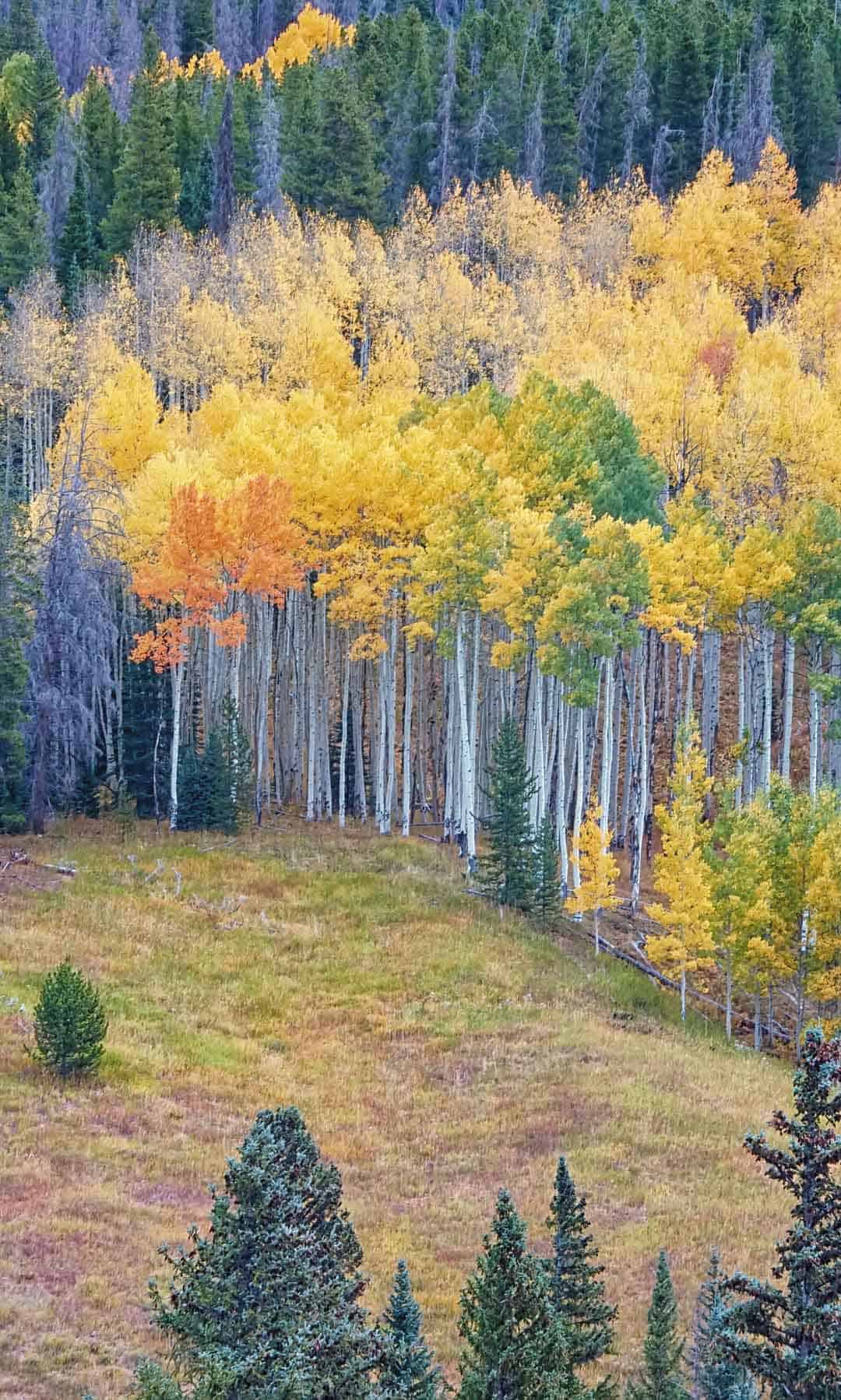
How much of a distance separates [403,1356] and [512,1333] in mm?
1032

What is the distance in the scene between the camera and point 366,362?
70562mm

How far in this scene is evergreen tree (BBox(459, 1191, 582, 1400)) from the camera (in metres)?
14.9

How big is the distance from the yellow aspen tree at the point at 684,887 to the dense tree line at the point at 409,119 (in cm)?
4558

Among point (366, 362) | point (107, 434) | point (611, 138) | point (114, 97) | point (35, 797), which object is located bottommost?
point (35, 797)

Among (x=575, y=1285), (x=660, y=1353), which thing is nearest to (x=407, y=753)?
(x=575, y=1285)

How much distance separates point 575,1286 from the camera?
17.8 m

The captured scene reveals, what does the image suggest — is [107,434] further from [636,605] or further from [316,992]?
[316,992]

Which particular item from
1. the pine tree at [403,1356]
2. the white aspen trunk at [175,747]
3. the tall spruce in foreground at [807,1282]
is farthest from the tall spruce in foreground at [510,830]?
the tall spruce in foreground at [807,1282]

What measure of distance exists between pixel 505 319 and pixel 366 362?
6145 millimetres

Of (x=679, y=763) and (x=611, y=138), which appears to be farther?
(x=611, y=138)

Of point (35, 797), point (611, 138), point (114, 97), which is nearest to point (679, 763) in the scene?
point (35, 797)

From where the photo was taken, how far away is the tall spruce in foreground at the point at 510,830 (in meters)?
39.1

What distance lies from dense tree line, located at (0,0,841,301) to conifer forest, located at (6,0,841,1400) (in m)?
0.45

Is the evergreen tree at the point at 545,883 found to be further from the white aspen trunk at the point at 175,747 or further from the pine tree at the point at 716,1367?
the pine tree at the point at 716,1367
